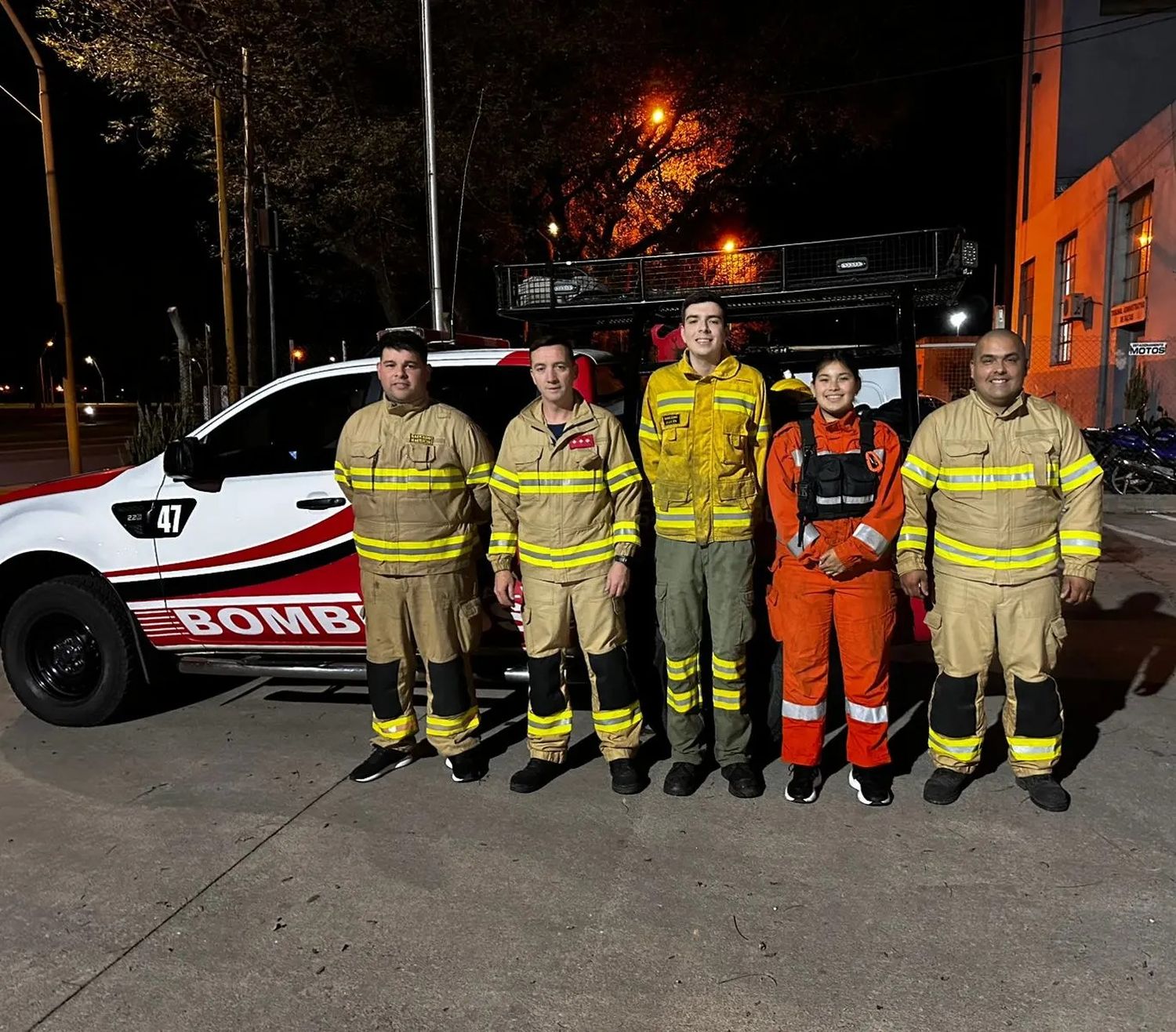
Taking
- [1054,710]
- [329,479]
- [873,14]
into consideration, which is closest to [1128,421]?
[873,14]

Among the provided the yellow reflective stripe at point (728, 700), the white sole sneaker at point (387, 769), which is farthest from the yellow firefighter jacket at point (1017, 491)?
the white sole sneaker at point (387, 769)

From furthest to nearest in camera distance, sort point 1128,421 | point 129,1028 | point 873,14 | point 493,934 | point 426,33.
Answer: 1. point 873,14
2. point 1128,421
3. point 426,33
4. point 493,934
5. point 129,1028

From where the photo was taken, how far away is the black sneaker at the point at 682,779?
376 cm

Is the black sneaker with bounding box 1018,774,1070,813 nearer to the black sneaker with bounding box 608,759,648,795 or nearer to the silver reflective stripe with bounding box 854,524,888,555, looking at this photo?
the silver reflective stripe with bounding box 854,524,888,555

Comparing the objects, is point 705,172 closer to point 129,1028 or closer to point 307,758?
point 307,758

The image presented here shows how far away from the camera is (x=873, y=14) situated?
1975cm

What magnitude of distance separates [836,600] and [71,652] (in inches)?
144

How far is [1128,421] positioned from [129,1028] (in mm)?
16425

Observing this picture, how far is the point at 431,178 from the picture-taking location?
1197cm

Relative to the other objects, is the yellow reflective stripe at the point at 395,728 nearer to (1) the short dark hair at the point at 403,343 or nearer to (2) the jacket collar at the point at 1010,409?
(1) the short dark hair at the point at 403,343

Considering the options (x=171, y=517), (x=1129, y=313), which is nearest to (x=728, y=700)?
(x=171, y=517)

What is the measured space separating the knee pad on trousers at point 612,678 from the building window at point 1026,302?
83.4ft

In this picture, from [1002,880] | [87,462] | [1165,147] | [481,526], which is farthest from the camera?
[87,462]

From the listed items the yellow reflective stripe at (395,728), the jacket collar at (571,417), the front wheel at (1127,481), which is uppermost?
the jacket collar at (571,417)
